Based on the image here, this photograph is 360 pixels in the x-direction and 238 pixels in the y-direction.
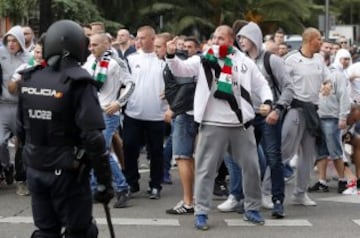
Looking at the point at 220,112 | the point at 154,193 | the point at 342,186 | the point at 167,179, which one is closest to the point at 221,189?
the point at 154,193

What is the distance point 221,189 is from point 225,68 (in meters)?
Result: 2.56

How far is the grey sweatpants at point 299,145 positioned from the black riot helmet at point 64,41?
3.95 meters

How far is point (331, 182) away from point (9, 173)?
4.32 metres

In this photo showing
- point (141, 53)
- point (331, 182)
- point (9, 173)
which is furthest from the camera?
point (331, 182)

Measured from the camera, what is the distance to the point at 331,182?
36.9ft

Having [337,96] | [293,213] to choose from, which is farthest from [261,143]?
[337,96]

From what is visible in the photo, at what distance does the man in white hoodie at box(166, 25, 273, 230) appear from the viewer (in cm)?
780

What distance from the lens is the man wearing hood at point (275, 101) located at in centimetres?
831

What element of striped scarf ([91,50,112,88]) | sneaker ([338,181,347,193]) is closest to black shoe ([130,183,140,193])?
striped scarf ([91,50,112,88])

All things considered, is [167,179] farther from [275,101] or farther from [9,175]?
[275,101]

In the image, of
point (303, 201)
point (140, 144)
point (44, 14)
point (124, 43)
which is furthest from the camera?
point (44, 14)

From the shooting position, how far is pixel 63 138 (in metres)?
5.42

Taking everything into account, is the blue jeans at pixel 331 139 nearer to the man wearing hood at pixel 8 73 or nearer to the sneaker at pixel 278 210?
the sneaker at pixel 278 210

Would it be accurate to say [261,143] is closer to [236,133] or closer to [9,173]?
[236,133]
